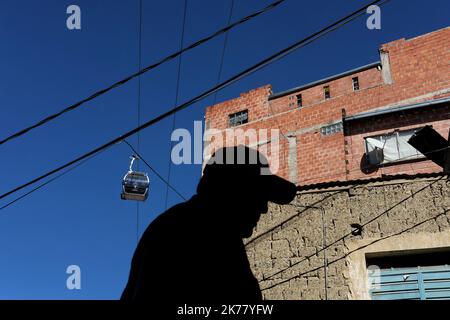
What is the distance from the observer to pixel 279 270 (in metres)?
7.93

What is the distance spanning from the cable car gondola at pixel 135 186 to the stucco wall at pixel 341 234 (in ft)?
8.33

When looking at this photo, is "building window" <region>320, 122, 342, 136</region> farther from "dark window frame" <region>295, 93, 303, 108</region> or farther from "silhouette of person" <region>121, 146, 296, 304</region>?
"silhouette of person" <region>121, 146, 296, 304</region>

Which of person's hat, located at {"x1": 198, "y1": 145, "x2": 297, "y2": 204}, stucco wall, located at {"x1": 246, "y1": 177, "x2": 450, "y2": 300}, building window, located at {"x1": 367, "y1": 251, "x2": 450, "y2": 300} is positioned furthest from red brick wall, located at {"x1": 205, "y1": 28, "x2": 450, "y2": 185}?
person's hat, located at {"x1": 198, "y1": 145, "x2": 297, "y2": 204}

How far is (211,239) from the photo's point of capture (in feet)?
6.10

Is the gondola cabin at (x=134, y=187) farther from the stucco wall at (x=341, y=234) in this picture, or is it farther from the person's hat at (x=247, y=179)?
the person's hat at (x=247, y=179)

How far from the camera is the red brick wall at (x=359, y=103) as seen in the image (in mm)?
15688

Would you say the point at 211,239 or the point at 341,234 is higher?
the point at 341,234

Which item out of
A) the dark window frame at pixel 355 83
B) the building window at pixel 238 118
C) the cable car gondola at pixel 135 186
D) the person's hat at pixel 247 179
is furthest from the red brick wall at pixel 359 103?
the person's hat at pixel 247 179

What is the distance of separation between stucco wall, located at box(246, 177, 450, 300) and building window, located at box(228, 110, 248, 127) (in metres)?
11.6

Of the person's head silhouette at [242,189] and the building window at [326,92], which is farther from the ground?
the building window at [326,92]

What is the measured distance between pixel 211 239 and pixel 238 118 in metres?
18.2

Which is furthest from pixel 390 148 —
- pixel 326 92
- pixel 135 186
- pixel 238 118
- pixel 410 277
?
pixel 135 186

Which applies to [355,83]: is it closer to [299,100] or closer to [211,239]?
[299,100]

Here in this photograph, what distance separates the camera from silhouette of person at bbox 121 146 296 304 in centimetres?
171
